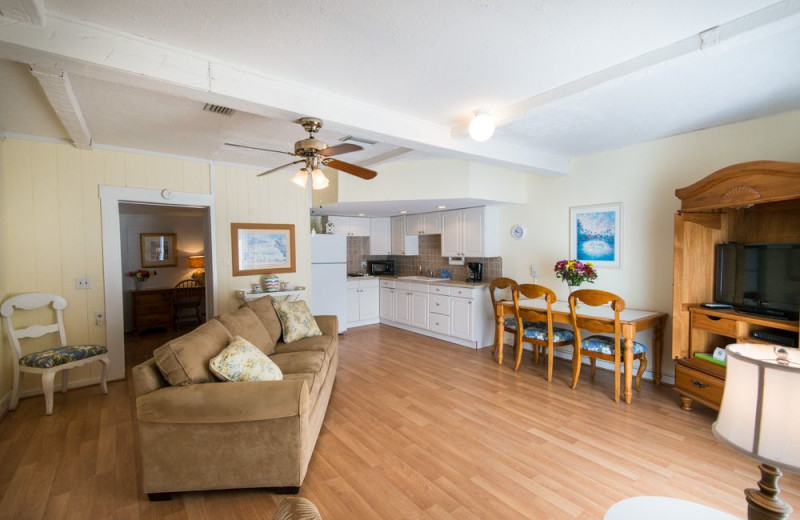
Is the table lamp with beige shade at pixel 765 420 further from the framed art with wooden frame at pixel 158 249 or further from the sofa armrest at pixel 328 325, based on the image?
the framed art with wooden frame at pixel 158 249

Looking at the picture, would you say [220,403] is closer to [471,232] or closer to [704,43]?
[704,43]

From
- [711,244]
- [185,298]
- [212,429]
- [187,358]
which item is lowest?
[212,429]

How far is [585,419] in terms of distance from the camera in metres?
2.93

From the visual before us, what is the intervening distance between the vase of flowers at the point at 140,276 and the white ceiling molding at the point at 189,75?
552 cm

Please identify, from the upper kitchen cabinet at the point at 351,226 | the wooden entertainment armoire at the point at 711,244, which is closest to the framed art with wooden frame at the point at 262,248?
the upper kitchen cabinet at the point at 351,226

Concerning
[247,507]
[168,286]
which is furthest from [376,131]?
[168,286]

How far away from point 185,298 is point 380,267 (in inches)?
139

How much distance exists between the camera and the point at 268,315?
3643mm

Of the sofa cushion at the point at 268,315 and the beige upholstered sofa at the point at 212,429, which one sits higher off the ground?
the sofa cushion at the point at 268,315

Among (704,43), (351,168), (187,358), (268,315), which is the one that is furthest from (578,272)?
(187,358)

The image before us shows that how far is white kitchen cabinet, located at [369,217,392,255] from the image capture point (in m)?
6.83

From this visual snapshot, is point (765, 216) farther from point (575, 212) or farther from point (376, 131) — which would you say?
point (376, 131)

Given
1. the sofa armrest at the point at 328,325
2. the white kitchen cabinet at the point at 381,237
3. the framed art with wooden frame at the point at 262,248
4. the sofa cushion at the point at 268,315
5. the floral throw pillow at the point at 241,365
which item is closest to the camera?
the floral throw pillow at the point at 241,365

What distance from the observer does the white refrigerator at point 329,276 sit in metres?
5.52
